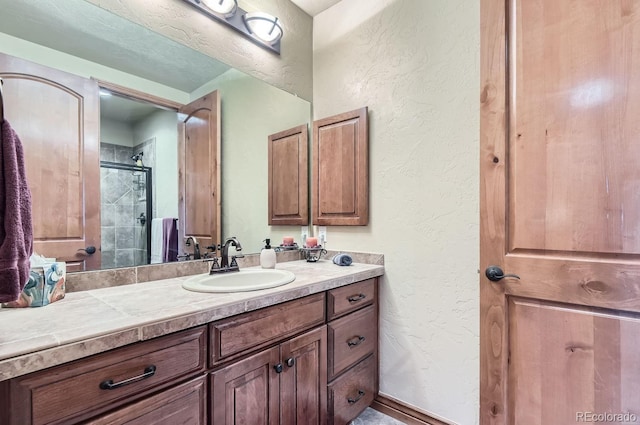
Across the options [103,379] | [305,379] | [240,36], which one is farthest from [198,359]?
[240,36]

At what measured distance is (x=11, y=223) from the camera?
27.2 inches

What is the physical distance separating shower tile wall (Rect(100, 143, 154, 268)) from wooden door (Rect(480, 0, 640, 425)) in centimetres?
155

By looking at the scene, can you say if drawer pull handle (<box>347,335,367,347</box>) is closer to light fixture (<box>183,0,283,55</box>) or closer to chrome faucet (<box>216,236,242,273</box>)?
chrome faucet (<box>216,236,242,273</box>)

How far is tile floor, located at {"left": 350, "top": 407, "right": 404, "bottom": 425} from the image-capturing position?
166 centimetres

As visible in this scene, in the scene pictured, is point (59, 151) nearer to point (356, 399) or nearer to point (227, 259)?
point (227, 259)

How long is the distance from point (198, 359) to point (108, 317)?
11.4 inches

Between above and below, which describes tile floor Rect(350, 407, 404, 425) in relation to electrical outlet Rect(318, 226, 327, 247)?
below

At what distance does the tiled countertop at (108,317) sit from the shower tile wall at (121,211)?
0.14 metres

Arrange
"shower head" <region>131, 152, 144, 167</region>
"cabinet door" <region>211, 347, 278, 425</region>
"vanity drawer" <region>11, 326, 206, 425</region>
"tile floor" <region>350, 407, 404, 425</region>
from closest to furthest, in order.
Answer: "vanity drawer" <region>11, 326, 206, 425</region> → "cabinet door" <region>211, 347, 278, 425</region> → "shower head" <region>131, 152, 144, 167</region> → "tile floor" <region>350, 407, 404, 425</region>

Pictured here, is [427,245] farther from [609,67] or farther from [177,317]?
[177,317]

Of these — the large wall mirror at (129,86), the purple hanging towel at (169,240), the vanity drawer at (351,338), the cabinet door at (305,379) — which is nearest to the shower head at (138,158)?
the large wall mirror at (129,86)

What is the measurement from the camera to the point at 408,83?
1691 mm

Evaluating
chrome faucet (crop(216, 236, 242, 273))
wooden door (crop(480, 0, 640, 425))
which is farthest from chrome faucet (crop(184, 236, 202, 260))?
wooden door (crop(480, 0, 640, 425))

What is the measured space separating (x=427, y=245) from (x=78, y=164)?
5.42ft
